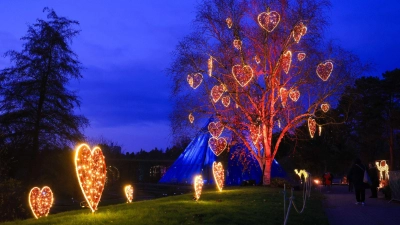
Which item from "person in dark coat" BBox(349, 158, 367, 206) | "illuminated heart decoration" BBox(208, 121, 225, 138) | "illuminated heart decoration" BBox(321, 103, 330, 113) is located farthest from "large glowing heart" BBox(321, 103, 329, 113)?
"person in dark coat" BBox(349, 158, 367, 206)

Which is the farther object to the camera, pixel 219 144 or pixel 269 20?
pixel 219 144

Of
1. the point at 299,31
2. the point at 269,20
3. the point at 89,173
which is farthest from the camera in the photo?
the point at 299,31

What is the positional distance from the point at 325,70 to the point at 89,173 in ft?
60.5

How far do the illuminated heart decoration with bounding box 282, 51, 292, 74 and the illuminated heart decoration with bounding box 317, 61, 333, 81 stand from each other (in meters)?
1.69

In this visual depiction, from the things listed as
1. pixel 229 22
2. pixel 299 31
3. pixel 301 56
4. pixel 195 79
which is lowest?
pixel 195 79

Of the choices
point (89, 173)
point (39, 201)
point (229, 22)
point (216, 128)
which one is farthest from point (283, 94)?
point (89, 173)

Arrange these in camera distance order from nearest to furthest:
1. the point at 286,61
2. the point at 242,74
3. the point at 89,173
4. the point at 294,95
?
1. the point at 89,173
2. the point at 242,74
3. the point at 286,61
4. the point at 294,95

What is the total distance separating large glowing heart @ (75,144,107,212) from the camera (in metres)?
13.6

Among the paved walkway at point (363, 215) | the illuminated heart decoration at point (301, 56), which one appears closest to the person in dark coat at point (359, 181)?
the paved walkway at point (363, 215)

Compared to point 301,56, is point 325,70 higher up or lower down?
lower down

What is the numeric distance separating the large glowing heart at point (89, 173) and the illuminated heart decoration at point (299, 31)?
17.9 meters

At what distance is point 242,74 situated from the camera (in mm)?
29094

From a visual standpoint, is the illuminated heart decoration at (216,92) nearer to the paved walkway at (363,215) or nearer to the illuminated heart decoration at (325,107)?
the illuminated heart decoration at (325,107)

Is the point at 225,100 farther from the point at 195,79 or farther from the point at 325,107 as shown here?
the point at 325,107
